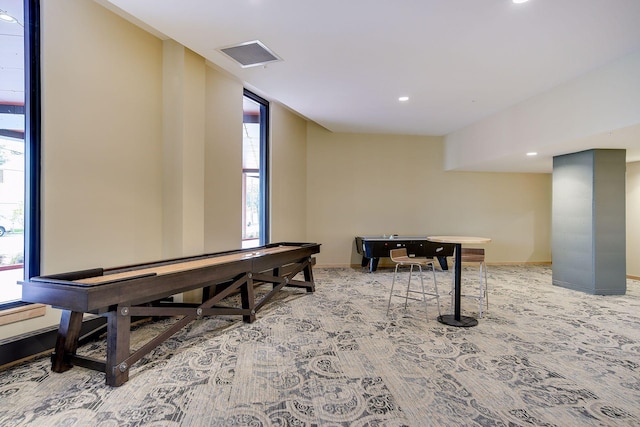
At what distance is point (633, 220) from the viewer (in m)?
6.57

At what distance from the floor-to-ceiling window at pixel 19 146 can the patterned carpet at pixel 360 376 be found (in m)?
0.90

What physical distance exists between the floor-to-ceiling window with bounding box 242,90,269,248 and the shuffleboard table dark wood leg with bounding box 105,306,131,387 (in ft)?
10.4

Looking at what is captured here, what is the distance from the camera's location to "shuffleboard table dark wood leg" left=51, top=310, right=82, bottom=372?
2.62 metres

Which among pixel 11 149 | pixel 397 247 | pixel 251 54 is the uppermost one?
pixel 251 54

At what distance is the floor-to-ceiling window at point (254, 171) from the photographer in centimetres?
585

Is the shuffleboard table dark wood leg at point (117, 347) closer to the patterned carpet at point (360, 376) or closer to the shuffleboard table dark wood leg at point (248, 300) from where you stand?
the patterned carpet at point (360, 376)

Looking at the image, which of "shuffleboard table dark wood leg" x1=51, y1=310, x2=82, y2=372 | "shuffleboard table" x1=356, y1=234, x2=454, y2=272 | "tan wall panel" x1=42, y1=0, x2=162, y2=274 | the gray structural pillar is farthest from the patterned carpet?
"shuffleboard table" x1=356, y1=234, x2=454, y2=272

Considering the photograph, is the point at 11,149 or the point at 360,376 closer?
the point at 360,376

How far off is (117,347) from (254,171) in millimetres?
4097

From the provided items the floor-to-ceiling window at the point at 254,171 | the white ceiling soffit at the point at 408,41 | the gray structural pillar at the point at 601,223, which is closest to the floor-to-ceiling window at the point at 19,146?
the white ceiling soffit at the point at 408,41

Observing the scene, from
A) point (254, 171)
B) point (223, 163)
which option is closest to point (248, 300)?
point (223, 163)

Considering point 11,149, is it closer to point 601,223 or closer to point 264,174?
point 264,174

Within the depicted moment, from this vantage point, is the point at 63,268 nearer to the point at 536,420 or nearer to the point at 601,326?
the point at 536,420

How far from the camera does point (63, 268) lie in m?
3.11
